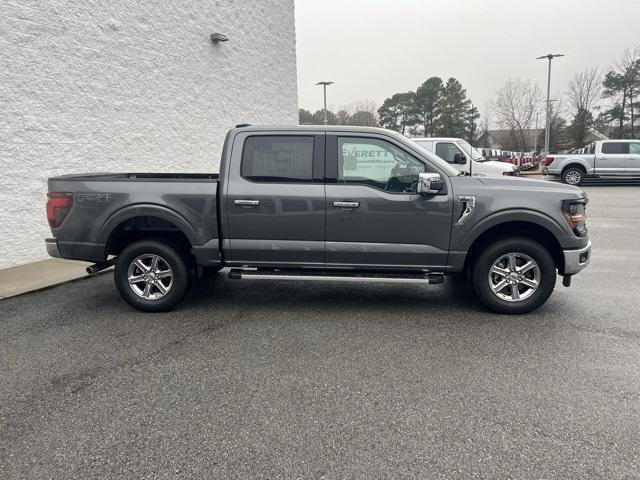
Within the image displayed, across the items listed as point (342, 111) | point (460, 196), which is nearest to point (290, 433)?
point (460, 196)

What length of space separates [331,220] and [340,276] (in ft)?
2.06

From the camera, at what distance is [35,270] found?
668 centimetres

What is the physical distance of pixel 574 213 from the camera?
458 cm

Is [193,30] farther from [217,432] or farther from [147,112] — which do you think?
[217,432]

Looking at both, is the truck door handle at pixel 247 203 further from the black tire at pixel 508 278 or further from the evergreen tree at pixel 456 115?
the evergreen tree at pixel 456 115

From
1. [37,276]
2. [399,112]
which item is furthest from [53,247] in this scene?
[399,112]

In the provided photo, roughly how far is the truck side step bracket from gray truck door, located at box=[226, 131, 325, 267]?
0.37 feet

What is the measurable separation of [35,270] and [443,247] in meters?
5.84

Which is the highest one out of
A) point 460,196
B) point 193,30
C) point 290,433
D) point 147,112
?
point 193,30

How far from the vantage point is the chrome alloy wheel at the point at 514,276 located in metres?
4.69

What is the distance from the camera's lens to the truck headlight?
4566mm

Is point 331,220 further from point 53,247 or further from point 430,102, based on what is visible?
point 430,102

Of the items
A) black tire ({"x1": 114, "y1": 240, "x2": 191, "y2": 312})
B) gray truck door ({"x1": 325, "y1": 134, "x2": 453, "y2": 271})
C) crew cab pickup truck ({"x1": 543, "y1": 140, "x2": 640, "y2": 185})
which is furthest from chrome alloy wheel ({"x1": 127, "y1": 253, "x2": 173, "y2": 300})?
crew cab pickup truck ({"x1": 543, "y1": 140, "x2": 640, "y2": 185})

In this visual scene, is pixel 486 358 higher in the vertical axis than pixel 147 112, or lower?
lower
